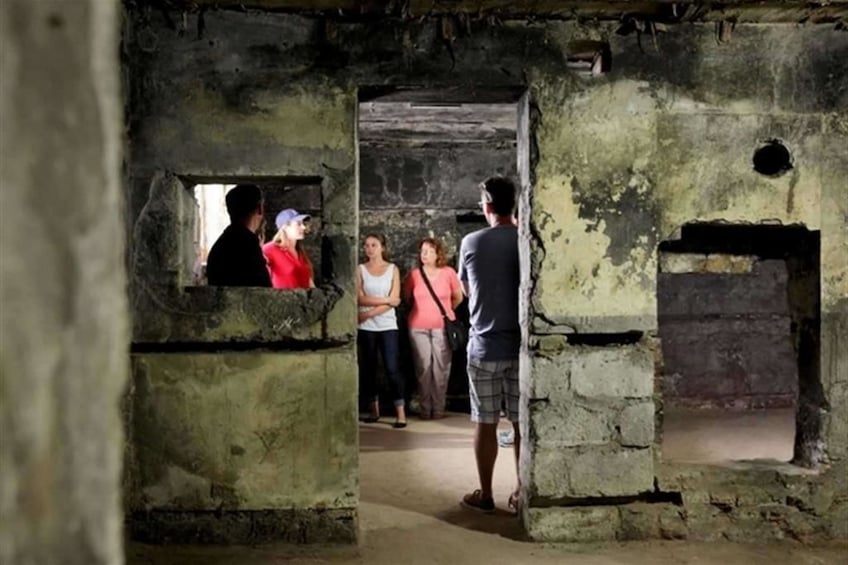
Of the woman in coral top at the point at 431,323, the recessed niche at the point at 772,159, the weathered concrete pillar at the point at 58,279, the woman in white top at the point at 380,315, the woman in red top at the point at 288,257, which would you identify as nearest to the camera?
the weathered concrete pillar at the point at 58,279

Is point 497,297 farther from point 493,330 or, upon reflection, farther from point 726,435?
point 726,435

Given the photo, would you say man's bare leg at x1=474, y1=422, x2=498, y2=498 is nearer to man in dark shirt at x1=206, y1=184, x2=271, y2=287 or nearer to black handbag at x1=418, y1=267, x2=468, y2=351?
man in dark shirt at x1=206, y1=184, x2=271, y2=287

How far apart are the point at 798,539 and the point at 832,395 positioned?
2.34 ft

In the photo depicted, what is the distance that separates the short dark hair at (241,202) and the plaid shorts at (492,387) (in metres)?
1.40

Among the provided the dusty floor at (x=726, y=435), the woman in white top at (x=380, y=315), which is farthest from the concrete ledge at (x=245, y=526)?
the woman in white top at (x=380, y=315)

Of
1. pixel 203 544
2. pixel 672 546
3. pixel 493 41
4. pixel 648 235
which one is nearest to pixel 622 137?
pixel 648 235

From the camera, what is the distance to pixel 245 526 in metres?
3.72

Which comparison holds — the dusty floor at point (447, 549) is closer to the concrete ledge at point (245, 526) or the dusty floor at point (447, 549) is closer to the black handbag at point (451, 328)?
the concrete ledge at point (245, 526)

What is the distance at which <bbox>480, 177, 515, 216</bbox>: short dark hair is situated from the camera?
4238 millimetres

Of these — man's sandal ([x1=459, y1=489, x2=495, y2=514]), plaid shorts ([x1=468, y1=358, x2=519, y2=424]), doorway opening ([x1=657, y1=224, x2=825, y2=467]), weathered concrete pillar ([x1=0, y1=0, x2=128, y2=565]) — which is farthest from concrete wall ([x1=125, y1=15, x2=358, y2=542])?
doorway opening ([x1=657, y1=224, x2=825, y2=467])

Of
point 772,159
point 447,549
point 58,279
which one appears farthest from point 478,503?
point 58,279

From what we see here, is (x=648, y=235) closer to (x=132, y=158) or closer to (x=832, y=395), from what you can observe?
(x=832, y=395)

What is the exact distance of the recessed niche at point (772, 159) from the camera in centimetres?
383

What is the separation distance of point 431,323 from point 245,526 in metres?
3.60
